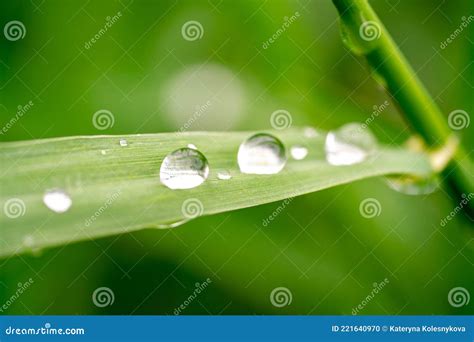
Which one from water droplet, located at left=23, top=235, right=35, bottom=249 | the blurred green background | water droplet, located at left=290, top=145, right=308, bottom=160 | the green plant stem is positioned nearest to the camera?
water droplet, located at left=23, top=235, right=35, bottom=249

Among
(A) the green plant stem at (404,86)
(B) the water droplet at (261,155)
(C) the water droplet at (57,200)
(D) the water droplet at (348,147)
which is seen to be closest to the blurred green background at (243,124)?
(D) the water droplet at (348,147)

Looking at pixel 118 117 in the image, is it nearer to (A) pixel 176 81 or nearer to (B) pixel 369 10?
(A) pixel 176 81

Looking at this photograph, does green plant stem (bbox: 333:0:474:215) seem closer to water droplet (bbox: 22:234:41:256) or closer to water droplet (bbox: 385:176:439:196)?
water droplet (bbox: 385:176:439:196)

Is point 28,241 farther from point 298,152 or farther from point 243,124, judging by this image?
point 243,124

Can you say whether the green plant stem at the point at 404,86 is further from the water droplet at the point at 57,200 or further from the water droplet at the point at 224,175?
the water droplet at the point at 57,200

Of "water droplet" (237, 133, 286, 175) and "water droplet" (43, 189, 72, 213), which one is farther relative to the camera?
"water droplet" (237, 133, 286, 175)

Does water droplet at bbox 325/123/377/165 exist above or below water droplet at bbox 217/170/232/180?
above

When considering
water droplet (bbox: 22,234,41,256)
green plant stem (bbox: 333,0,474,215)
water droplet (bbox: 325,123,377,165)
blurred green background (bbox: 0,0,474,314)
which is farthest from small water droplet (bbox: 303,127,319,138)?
water droplet (bbox: 22,234,41,256)


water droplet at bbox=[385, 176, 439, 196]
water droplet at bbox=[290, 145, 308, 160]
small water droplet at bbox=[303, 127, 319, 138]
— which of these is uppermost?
small water droplet at bbox=[303, 127, 319, 138]
